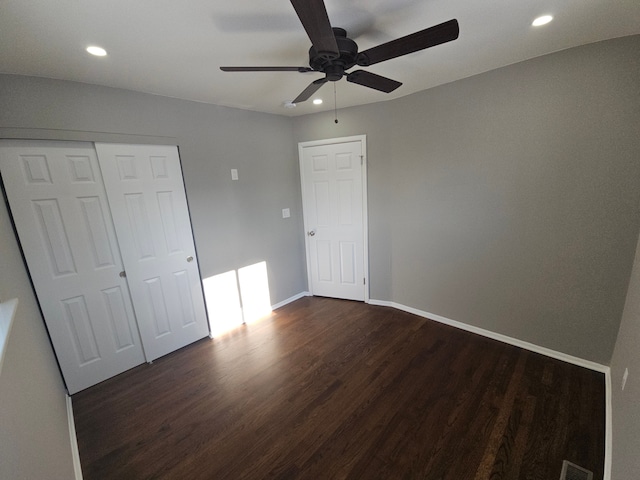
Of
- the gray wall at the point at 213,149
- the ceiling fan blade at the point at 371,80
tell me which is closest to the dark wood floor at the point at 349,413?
the gray wall at the point at 213,149

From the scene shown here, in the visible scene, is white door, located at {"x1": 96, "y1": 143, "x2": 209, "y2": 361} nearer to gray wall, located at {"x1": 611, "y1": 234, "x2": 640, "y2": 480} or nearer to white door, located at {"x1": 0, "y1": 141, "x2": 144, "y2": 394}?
white door, located at {"x1": 0, "y1": 141, "x2": 144, "y2": 394}

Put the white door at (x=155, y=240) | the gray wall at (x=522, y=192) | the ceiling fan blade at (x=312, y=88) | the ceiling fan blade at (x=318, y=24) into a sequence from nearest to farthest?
the ceiling fan blade at (x=318, y=24), the ceiling fan blade at (x=312, y=88), the gray wall at (x=522, y=192), the white door at (x=155, y=240)

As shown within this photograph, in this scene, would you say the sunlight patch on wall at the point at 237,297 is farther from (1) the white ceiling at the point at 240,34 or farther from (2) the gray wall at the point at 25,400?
(1) the white ceiling at the point at 240,34

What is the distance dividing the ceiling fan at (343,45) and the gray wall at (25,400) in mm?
1597

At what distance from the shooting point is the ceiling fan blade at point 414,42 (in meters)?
1.11

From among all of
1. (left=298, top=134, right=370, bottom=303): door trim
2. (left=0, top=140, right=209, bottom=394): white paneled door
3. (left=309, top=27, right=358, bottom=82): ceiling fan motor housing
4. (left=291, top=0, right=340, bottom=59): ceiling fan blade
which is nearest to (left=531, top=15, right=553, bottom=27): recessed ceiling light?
(left=309, top=27, right=358, bottom=82): ceiling fan motor housing

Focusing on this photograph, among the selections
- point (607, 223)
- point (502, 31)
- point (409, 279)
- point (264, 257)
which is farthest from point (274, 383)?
point (502, 31)

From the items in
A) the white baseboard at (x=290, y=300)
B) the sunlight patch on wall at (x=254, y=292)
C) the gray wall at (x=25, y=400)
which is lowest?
the white baseboard at (x=290, y=300)

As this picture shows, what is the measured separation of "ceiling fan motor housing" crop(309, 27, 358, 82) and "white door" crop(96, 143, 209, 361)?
175cm

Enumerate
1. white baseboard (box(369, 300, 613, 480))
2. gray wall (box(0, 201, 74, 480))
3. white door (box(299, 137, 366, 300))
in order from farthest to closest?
white door (box(299, 137, 366, 300)) → white baseboard (box(369, 300, 613, 480)) → gray wall (box(0, 201, 74, 480))

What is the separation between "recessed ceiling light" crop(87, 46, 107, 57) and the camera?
150cm

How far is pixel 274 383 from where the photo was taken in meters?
2.14

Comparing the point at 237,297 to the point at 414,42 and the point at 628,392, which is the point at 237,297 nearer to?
the point at 414,42

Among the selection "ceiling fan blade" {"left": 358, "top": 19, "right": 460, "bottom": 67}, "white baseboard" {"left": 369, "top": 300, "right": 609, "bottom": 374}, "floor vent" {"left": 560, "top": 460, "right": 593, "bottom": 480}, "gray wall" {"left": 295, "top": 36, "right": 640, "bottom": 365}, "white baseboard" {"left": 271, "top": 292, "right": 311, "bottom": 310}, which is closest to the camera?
"ceiling fan blade" {"left": 358, "top": 19, "right": 460, "bottom": 67}
